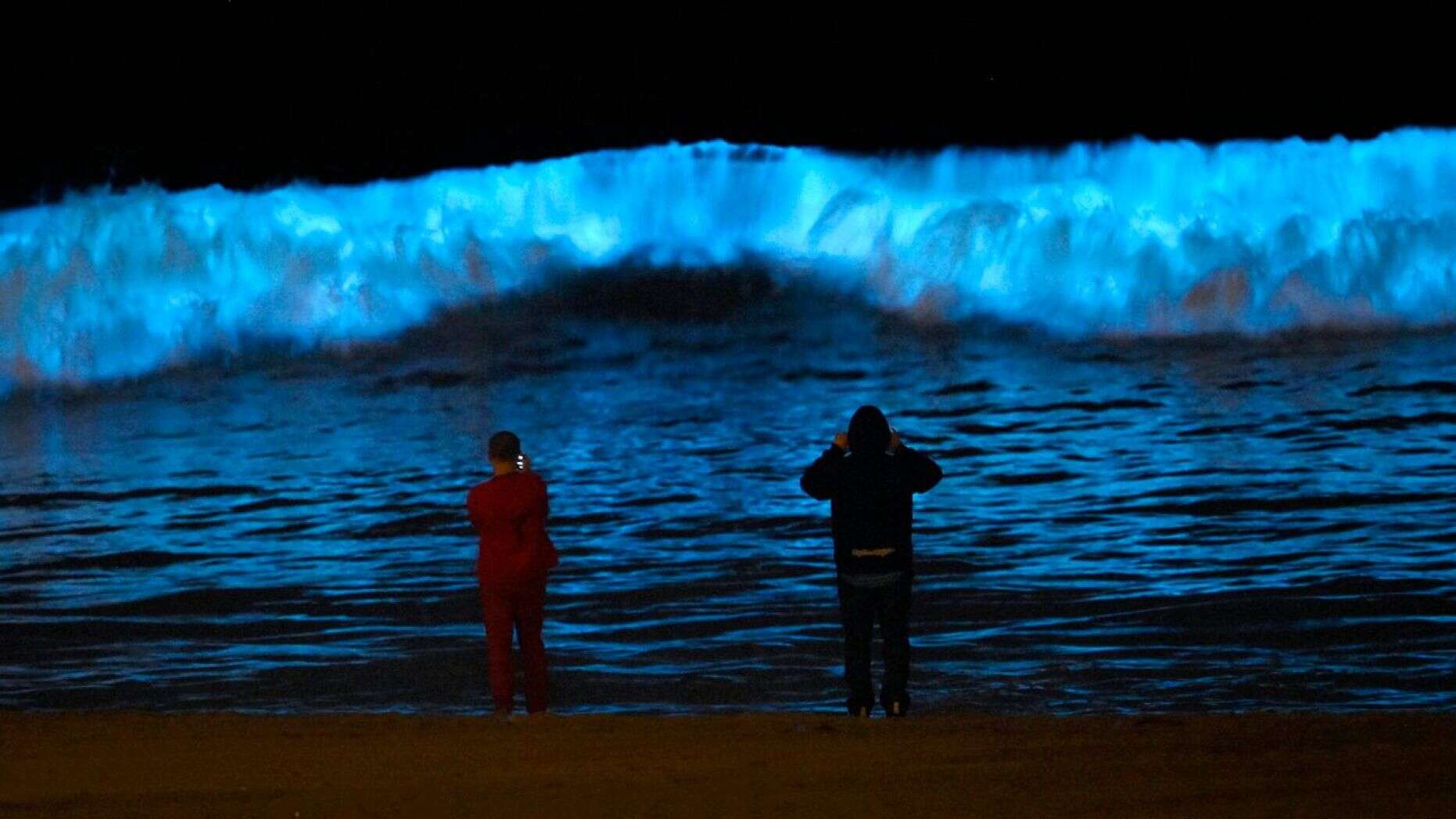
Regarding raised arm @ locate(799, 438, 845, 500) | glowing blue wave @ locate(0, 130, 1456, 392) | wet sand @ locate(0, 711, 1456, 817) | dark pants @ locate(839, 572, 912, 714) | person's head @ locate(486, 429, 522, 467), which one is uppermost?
glowing blue wave @ locate(0, 130, 1456, 392)

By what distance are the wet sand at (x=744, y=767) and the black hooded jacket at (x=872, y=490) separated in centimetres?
80

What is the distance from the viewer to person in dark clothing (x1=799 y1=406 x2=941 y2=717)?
9172 millimetres

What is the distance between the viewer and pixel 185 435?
28.6m

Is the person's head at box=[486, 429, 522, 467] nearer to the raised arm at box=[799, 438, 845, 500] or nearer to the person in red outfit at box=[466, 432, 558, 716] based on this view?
the person in red outfit at box=[466, 432, 558, 716]

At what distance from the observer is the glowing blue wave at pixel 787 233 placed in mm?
41688

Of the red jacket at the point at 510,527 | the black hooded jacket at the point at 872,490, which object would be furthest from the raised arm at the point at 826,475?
the red jacket at the point at 510,527

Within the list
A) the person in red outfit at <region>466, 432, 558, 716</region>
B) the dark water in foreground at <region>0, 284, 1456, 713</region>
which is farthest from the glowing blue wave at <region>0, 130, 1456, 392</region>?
the person in red outfit at <region>466, 432, 558, 716</region>

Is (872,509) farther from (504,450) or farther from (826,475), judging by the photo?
(504,450)

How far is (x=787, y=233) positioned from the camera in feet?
145

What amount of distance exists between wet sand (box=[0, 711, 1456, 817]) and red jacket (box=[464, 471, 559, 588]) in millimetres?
732

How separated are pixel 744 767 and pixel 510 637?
220 centimetres

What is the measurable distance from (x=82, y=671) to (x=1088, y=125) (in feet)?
110

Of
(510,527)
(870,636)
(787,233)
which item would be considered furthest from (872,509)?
(787,233)

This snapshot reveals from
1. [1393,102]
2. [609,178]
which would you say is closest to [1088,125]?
[1393,102]
